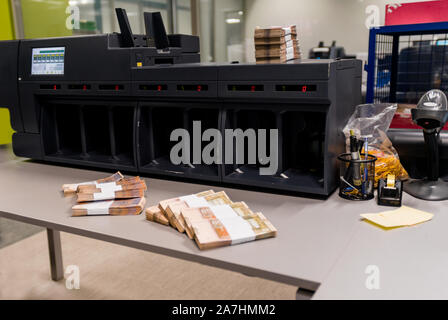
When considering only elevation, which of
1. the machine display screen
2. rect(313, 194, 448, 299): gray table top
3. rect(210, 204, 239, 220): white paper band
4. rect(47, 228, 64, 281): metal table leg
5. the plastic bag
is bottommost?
rect(47, 228, 64, 281): metal table leg

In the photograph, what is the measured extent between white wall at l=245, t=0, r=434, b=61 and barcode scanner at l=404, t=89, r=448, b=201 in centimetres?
370

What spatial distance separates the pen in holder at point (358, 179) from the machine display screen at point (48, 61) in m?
1.14

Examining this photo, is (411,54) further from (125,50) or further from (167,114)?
(125,50)

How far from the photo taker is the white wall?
16.1ft

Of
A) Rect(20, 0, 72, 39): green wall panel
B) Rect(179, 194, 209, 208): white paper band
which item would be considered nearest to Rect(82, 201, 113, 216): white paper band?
Rect(179, 194, 209, 208): white paper band

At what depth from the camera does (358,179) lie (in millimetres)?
1247

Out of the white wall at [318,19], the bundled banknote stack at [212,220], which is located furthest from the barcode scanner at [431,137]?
the white wall at [318,19]

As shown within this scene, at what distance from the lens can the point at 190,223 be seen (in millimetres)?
1034

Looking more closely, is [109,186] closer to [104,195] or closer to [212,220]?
[104,195]

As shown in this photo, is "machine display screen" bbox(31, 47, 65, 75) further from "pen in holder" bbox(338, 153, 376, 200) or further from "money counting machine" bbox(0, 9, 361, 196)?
"pen in holder" bbox(338, 153, 376, 200)

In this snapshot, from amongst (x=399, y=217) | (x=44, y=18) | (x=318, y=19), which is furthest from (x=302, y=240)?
(x=318, y=19)

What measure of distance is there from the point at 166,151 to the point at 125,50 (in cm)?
42

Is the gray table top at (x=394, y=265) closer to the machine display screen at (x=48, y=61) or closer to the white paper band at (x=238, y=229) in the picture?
the white paper band at (x=238, y=229)

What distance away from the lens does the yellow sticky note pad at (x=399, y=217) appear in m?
1.06
